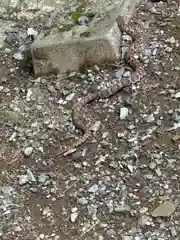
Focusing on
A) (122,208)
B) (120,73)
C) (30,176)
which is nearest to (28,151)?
(30,176)

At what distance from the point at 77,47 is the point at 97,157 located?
1481 millimetres

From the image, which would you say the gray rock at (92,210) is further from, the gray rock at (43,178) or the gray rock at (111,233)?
the gray rock at (43,178)

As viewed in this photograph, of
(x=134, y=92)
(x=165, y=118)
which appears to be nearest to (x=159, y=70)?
(x=134, y=92)

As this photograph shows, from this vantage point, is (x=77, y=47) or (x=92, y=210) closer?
(x=92, y=210)

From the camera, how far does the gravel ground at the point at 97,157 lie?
482cm

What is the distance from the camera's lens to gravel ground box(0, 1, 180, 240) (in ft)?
15.8

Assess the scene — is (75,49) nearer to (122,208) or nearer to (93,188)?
(93,188)

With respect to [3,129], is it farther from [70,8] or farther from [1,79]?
[70,8]

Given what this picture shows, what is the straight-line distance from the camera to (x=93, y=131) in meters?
5.72

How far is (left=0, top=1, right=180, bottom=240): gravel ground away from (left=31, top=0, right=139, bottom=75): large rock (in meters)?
0.14

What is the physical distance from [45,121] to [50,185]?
0.93 metres

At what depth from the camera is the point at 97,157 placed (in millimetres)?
5434

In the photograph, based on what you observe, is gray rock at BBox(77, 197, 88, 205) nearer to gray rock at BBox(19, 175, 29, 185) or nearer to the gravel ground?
the gravel ground

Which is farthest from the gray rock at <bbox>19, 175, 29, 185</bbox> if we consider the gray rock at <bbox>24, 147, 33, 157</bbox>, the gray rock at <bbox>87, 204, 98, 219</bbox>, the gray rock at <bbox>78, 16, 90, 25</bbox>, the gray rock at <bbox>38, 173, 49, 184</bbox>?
the gray rock at <bbox>78, 16, 90, 25</bbox>
